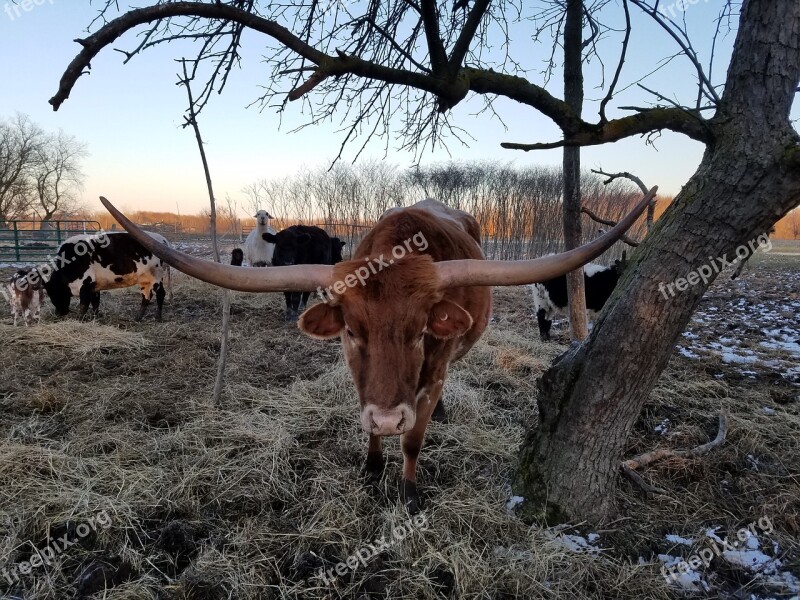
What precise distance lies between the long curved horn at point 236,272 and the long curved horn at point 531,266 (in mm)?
710

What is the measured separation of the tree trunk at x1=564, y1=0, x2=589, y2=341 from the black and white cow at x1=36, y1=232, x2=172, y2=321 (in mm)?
7261

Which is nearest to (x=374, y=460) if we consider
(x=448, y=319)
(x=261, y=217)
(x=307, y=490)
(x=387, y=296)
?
(x=307, y=490)

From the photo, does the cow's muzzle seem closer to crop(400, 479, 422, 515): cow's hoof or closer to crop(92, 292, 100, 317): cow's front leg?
crop(400, 479, 422, 515): cow's hoof

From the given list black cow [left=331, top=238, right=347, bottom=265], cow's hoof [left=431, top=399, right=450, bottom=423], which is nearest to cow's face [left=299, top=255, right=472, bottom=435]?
cow's hoof [left=431, top=399, right=450, bottom=423]

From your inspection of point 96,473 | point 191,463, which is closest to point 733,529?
point 191,463

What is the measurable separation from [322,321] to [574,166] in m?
3.68

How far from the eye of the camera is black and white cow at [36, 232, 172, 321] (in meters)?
8.39

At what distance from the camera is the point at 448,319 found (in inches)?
98.6

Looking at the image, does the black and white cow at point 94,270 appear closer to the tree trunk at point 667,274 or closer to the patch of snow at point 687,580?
the tree trunk at point 667,274

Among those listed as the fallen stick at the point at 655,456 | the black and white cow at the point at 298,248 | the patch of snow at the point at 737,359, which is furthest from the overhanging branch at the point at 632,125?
the black and white cow at the point at 298,248

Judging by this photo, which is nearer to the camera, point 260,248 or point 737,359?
point 737,359

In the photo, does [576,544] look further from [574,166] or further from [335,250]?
[335,250]

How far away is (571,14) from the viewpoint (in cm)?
455

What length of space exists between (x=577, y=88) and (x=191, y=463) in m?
5.16
